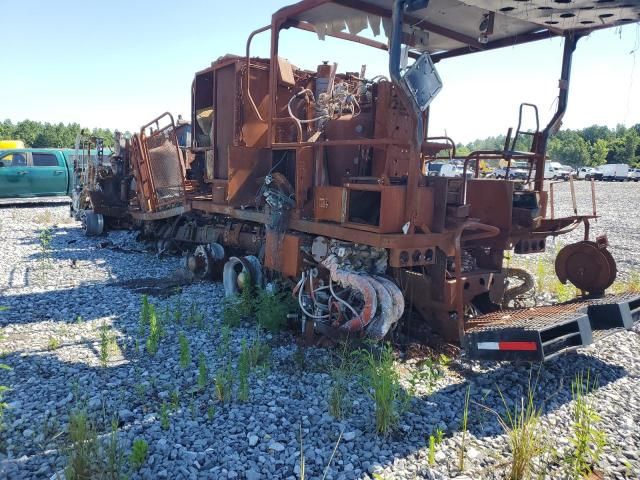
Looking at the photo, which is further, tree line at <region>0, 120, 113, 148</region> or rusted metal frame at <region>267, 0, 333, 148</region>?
tree line at <region>0, 120, 113, 148</region>

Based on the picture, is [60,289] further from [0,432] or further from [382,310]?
[382,310]

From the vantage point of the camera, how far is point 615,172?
55688mm

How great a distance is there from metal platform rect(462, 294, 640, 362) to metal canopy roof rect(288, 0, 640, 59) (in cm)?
258

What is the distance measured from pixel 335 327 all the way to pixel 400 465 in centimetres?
172

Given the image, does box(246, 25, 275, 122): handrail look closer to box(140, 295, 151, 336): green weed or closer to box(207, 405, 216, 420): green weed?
box(140, 295, 151, 336): green weed

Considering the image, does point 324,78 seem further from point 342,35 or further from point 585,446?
point 585,446

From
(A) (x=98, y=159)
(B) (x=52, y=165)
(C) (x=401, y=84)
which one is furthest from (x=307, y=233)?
(B) (x=52, y=165)

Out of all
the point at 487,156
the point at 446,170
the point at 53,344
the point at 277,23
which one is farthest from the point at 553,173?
the point at 446,170

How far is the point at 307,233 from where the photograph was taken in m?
5.25

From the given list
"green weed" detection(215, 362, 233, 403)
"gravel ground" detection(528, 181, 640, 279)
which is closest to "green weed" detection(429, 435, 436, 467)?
"green weed" detection(215, 362, 233, 403)

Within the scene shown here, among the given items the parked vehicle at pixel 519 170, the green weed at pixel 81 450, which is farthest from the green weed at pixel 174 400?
the parked vehicle at pixel 519 170

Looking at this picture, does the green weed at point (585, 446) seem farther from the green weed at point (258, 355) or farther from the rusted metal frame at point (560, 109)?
the rusted metal frame at point (560, 109)

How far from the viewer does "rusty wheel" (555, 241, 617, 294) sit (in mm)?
5102

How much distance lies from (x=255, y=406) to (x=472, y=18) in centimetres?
433
